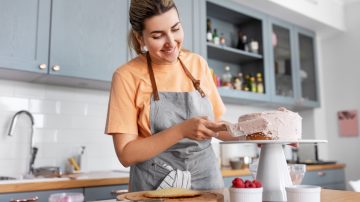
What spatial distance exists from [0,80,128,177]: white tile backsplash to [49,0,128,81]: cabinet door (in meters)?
0.34

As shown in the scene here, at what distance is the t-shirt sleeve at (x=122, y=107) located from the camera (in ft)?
3.87

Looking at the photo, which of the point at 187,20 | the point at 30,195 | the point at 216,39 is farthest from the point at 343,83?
the point at 30,195

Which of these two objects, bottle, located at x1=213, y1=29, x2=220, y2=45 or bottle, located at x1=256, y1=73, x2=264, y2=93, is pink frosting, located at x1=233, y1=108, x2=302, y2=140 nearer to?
bottle, located at x1=213, y1=29, x2=220, y2=45

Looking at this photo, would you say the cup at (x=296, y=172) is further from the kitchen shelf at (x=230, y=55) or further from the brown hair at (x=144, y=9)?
the kitchen shelf at (x=230, y=55)

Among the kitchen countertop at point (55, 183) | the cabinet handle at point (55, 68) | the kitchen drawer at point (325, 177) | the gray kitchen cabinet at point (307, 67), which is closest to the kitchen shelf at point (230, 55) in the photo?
the gray kitchen cabinet at point (307, 67)

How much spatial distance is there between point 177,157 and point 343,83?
9.68ft

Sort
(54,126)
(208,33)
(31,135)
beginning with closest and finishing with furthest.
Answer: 1. (31,135)
2. (54,126)
3. (208,33)

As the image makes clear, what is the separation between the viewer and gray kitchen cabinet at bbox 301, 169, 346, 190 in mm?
3064

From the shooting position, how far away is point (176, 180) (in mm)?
1226

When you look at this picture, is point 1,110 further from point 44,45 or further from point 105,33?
point 105,33

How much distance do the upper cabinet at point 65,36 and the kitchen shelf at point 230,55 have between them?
2.78ft

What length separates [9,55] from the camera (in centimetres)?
190

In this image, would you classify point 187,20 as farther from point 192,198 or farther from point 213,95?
point 192,198

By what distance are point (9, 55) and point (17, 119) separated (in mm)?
473
